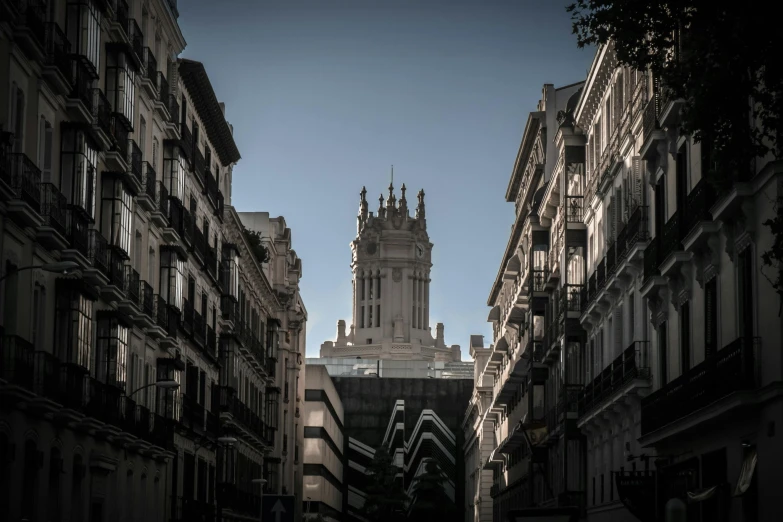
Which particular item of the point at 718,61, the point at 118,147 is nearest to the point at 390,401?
the point at 118,147

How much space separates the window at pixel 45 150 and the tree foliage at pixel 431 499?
107 metres

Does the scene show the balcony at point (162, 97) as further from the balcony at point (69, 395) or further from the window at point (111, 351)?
the balcony at point (69, 395)

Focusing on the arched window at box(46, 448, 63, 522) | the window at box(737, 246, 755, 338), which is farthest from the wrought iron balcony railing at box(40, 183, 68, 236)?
the window at box(737, 246, 755, 338)

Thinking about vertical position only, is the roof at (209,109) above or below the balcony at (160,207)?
above

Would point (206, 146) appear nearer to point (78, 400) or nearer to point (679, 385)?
point (78, 400)

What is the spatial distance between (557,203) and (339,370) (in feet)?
395

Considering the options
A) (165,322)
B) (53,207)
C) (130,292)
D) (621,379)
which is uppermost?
(53,207)

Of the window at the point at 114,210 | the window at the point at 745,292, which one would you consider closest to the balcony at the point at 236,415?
the window at the point at 114,210

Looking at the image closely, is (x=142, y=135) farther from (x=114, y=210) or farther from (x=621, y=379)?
(x=621, y=379)

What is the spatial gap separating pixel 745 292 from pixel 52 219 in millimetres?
15935

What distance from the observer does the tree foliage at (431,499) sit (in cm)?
14062

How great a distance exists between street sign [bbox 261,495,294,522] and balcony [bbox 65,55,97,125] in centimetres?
1288

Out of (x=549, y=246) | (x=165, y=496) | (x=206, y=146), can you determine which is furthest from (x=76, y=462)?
(x=549, y=246)

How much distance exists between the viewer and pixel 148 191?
49.6 metres
